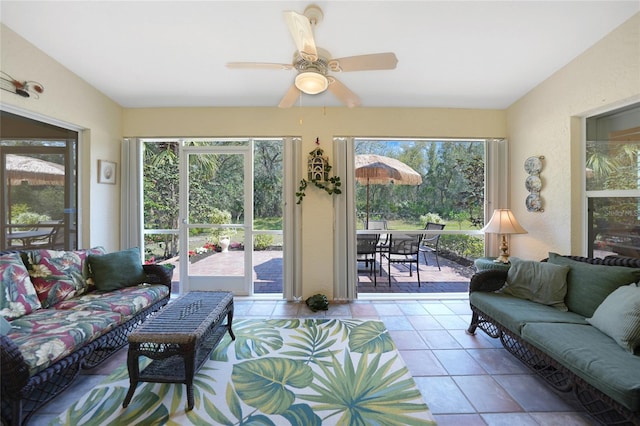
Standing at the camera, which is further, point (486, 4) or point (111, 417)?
point (486, 4)

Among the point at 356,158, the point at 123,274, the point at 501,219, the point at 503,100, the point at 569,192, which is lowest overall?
the point at 123,274

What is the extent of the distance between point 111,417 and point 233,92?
3.13 metres

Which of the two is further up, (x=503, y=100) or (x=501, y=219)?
(x=503, y=100)

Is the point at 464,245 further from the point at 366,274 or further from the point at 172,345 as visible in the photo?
the point at 172,345

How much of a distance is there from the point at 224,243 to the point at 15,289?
6.47ft

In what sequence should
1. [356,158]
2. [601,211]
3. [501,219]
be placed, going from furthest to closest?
[356,158] < [501,219] < [601,211]

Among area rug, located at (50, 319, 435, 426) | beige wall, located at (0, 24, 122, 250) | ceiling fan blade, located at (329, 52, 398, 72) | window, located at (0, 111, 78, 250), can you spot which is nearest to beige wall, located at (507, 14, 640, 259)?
ceiling fan blade, located at (329, 52, 398, 72)

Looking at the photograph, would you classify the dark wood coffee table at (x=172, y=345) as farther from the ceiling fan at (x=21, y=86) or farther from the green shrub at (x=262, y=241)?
the ceiling fan at (x=21, y=86)

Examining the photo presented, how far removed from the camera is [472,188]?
3.78m

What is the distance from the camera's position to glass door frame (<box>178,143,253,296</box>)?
3662 mm

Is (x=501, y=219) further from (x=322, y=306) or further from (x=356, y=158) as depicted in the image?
(x=322, y=306)

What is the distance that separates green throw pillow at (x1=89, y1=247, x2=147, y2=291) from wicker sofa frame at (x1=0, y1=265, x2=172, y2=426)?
0.52 meters

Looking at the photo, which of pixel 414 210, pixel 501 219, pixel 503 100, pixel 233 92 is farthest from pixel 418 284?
pixel 233 92

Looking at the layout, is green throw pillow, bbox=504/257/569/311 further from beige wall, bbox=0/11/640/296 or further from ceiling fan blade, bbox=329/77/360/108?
ceiling fan blade, bbox=329/77/360/108
